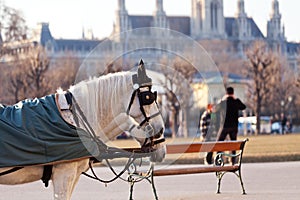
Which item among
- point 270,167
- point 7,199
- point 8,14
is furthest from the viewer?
point 8,14

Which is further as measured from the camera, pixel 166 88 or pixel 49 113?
pixel 166 88

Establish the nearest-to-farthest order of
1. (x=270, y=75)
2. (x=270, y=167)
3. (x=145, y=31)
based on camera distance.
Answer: (x=145, y=31) → (x=270, y=167) → (x=270, y=75)

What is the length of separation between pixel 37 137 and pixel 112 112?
648 millimetres

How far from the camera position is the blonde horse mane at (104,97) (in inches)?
→ 281

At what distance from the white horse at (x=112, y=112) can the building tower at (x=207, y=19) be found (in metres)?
161

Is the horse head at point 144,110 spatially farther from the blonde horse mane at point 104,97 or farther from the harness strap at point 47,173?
the harness strap at point 47,173

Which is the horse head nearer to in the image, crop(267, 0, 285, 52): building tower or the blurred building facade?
the blurred building facade

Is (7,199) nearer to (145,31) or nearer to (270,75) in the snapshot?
(145,31)

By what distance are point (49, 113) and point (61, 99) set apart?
157 mm

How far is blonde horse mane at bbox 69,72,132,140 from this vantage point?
7125mm

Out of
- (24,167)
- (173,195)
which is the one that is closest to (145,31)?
(24,167)

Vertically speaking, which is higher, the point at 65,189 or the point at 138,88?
the point at 138,88

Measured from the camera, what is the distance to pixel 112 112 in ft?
23.5

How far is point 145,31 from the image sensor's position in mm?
7789
